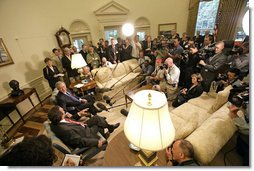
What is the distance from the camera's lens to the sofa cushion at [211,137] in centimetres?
127

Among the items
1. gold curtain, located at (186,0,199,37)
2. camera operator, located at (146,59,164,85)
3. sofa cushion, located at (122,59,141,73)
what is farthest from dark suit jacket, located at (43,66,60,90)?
gold curtain, located at (186,0,199,37)

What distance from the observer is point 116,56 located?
185 inches

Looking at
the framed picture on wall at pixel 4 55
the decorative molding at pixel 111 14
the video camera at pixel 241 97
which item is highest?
the decorative molding at pixel 111 14

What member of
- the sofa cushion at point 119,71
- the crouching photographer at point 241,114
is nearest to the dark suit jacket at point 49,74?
the sofa cushion at point 119,71

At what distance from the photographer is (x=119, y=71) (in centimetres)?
418

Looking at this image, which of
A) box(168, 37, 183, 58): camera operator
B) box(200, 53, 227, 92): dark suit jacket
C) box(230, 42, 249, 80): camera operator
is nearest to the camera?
box(230, 42, 249, 80): camera operator

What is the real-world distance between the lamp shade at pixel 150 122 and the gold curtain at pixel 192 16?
6730 millimetres

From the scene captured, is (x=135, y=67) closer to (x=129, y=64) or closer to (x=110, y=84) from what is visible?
(x=129, y=64)

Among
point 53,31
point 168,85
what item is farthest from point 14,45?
point 168,85

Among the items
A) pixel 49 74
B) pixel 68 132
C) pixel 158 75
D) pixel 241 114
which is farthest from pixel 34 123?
pixel 241 114

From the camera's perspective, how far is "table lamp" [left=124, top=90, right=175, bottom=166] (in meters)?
0.74

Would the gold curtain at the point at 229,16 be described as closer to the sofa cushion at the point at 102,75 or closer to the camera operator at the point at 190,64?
the camera operator at the point at 190,64

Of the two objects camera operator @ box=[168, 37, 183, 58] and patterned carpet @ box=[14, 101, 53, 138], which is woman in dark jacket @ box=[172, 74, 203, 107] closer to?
camera operator @ box=[168, 37, 183, 58]

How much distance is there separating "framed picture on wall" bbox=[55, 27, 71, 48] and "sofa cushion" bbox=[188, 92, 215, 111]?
14.2 feet
